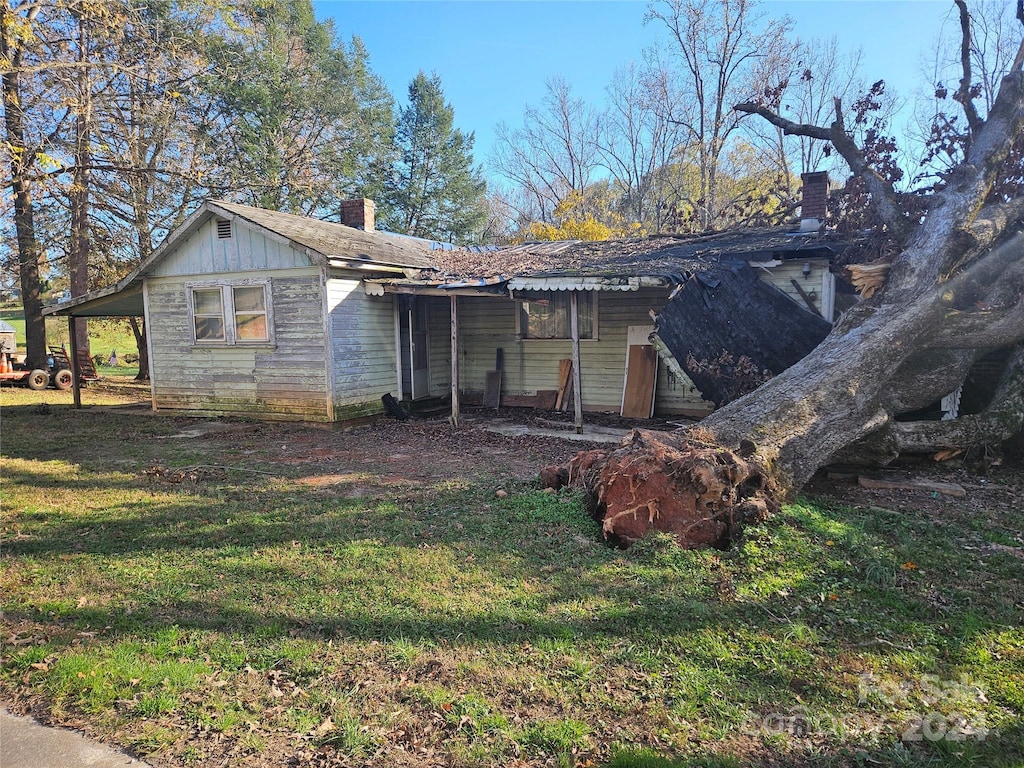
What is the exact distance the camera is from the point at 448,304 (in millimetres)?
13555

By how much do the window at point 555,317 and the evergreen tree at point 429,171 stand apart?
65.1ft

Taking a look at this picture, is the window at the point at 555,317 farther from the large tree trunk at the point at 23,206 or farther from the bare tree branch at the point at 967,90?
the large tree trunk at the point at 23,206

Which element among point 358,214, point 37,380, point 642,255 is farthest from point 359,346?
point 37,380

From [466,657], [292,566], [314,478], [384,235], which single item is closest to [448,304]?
[384,235]

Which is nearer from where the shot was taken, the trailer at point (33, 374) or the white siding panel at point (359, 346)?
the white siding panel at point (359, 346)

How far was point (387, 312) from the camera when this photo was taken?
1195cm

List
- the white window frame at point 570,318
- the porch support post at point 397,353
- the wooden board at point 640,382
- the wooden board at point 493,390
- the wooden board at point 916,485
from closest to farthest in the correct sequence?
the wooden board at point 916,485 < the wooden board at point 640,382 < the white window frame at point 570,318 < the porch support post at point 397,353 < the wooden board at point 493,390

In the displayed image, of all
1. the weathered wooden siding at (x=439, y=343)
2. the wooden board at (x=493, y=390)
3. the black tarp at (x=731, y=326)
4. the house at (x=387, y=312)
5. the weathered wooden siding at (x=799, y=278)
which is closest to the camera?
the black tarp at (x=731, y=326)

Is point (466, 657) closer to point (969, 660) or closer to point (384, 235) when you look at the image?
point (969, 660)

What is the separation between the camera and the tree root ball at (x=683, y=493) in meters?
4.76

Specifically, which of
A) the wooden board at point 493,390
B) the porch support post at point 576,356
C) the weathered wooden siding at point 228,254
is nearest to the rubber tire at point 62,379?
the weathered wooden siding at point 228,254

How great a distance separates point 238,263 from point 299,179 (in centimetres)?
1471

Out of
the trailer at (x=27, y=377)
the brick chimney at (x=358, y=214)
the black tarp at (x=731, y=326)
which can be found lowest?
the trailer at (x=27, y=377)

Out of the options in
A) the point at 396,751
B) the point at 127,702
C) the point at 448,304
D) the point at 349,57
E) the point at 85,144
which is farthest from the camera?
the point at 349,57
